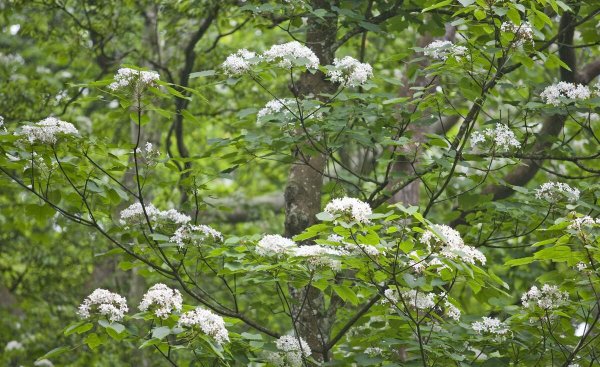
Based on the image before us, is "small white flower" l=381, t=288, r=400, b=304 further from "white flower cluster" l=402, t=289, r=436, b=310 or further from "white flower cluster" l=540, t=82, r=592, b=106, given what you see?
"white flower cluster" l=540, t=82, r=592, b=106

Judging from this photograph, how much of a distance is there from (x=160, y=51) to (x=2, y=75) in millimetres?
1920

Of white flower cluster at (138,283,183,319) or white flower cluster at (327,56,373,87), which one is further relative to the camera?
white flower cluster at (327,56,373,87)

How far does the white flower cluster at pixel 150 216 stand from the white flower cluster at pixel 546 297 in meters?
2.02

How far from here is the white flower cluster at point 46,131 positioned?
4.29 metres

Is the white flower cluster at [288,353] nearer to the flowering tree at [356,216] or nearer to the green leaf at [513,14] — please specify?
the flowering tree at [356,216]

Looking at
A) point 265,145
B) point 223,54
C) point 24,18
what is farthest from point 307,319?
point 24,18

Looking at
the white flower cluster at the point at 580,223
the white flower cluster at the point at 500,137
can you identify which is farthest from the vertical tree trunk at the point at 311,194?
the white flower cluster at the point at 580,223

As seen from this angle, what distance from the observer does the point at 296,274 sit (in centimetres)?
414

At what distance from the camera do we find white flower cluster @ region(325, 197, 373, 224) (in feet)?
11.4

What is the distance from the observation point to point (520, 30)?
13.8 feet

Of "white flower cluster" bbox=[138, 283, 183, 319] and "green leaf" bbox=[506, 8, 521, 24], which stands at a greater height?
"green leaf" bbox=[506, 8, 521, 24]

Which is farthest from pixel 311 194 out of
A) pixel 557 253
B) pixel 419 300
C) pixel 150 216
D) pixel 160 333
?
pixel 160 333

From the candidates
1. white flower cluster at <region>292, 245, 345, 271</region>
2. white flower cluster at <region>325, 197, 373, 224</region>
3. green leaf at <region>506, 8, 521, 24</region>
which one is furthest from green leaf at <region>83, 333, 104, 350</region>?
green leaf at <region>506, 8, 521, 24</region>

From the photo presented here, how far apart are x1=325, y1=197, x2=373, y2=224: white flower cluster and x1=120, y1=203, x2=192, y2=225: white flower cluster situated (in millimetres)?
1550
